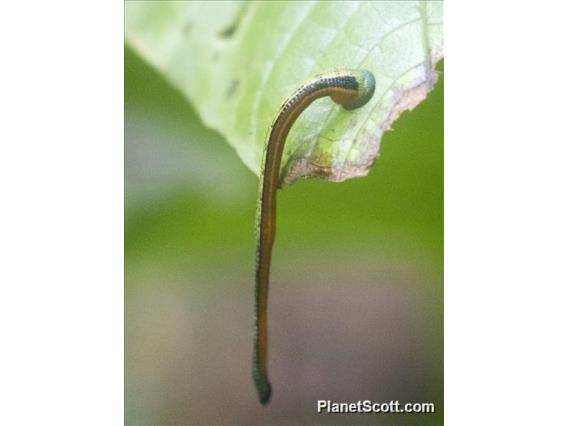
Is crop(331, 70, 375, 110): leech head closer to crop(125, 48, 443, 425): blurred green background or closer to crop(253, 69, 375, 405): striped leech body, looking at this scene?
crop(253, 69, 375, 405): striped leech body

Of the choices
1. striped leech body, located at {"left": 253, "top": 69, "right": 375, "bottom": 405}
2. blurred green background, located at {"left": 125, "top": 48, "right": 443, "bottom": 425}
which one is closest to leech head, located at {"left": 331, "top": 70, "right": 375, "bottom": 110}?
striped leech body, located at {"left": 253, "top": 69, "right": 375, "bottom": 405}

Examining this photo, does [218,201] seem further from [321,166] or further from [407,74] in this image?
[407,74]

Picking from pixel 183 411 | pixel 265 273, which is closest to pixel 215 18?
pixel 265 273

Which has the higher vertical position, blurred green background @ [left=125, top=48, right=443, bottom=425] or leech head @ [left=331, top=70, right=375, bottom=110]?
leech head @ [left=331, top=70, right=375, bottom=110]

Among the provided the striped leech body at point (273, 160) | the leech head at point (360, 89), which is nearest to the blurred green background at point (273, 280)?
the striped leech body at point (273, 160)
